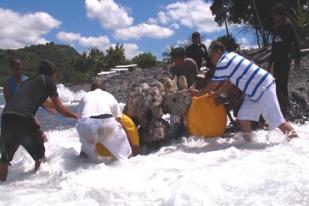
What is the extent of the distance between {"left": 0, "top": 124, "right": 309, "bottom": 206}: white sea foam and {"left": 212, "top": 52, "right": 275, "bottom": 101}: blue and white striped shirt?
0.82m

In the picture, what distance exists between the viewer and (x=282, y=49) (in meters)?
7.91

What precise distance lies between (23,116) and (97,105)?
1.01 m

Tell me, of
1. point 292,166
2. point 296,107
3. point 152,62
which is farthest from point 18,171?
point 152,62

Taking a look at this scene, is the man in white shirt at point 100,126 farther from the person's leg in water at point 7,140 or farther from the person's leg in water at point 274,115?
the person's leg in water at point 274,115

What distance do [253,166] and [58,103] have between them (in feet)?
8.59

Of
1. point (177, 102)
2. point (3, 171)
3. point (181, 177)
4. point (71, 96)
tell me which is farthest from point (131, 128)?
point (71, 96)

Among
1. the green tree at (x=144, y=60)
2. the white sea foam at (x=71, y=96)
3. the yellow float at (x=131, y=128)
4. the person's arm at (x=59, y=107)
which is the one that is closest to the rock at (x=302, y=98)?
the yellow float at (x=131, y=128)

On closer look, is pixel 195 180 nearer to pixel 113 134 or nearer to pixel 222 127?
pixel 113 134

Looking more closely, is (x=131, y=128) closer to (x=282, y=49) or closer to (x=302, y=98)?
(x=282, y=49)

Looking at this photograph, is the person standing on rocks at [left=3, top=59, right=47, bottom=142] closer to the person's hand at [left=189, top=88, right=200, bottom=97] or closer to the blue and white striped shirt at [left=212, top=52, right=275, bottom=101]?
the person's hand at [left=189, top=88, right=200, bottom=97]

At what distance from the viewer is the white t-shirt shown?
6.43 meters

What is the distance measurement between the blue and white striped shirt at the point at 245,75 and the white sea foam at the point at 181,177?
82 centimetres

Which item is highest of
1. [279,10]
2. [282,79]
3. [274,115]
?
[279,10]

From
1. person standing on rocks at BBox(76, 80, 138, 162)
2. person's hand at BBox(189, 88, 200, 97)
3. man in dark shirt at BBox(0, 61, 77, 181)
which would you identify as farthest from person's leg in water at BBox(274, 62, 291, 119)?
man in dark shirt at BBox(0, 61, 77, 181)
